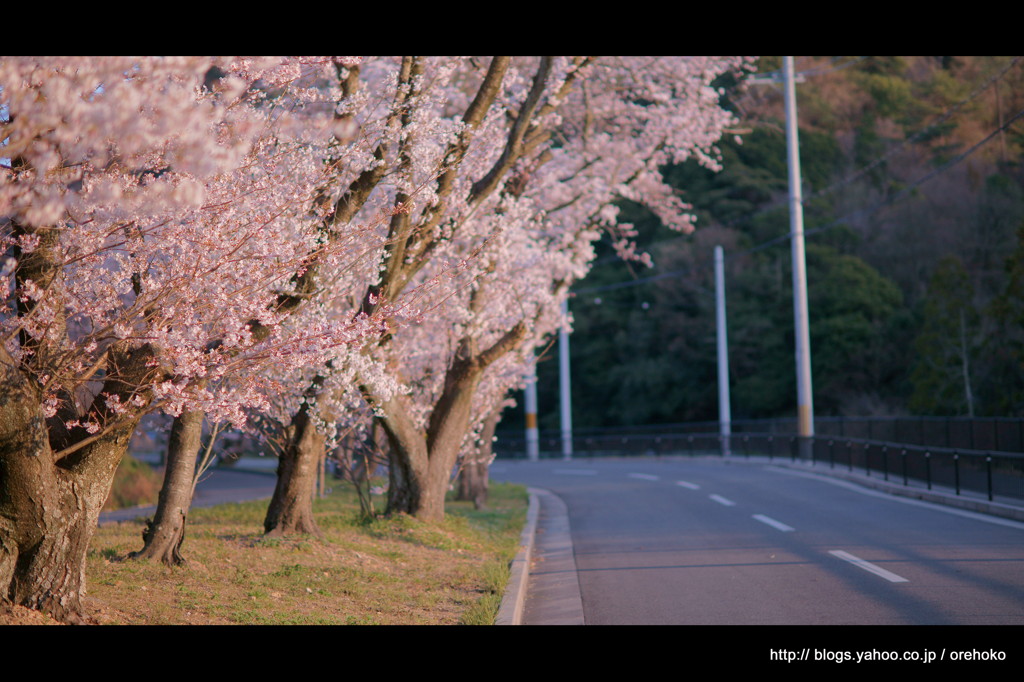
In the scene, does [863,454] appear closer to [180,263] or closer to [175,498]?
[175,498]

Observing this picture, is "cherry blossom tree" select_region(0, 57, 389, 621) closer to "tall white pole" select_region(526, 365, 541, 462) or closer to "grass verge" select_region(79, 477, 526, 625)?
"grass verge" select_region(79, 477, 526, 625)

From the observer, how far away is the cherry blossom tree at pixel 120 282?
5117mm

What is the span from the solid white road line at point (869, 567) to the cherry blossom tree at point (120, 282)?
19.9ft

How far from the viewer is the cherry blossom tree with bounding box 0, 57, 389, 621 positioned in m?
5.12

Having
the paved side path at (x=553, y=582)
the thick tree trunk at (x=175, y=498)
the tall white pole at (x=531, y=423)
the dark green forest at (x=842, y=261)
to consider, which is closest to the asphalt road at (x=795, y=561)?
the paved side path at (x=553, y=582)

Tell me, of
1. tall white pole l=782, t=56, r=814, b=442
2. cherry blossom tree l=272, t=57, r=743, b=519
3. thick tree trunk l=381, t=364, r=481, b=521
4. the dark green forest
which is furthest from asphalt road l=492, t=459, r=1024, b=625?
the dark green forest

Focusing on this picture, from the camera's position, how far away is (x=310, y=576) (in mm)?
8688

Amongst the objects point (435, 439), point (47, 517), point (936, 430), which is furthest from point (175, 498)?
point (936, 430)

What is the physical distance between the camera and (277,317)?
6.64 metres

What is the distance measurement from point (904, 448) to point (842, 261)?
953 inches

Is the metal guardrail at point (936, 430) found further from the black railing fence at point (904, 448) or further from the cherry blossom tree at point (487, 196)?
the cherry blossom tree at point (487, 196)

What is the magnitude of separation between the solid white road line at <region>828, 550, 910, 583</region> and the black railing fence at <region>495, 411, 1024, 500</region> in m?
4.72

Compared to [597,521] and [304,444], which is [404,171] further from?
[597,521]

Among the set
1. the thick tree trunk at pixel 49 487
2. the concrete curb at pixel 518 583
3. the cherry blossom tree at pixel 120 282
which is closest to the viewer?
the cherry blossom tree at pixel 120 282
